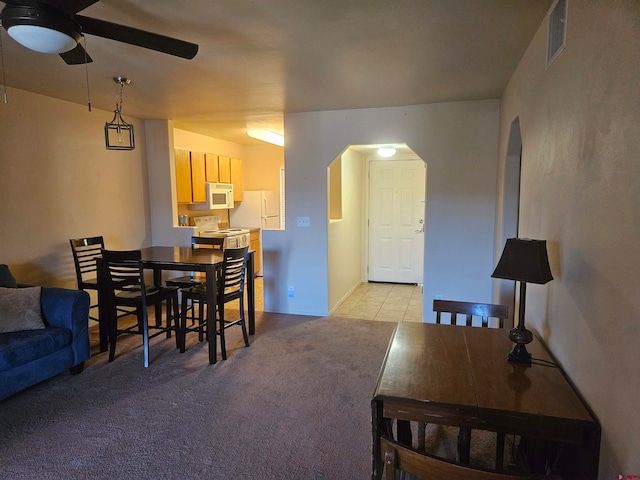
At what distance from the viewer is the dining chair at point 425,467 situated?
90cm

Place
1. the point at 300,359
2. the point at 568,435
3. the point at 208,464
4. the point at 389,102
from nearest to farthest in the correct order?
the point at 568,435 → the point at 208,464 → the point at 300,359 → the point at 389,102

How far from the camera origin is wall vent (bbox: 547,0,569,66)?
173cm

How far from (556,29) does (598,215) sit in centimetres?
114

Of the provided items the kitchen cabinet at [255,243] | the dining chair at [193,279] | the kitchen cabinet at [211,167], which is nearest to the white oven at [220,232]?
the kitchen cabinet at [255,243]

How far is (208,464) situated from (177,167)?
4.16 metres

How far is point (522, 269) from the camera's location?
1583 mm

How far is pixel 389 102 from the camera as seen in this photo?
400cm

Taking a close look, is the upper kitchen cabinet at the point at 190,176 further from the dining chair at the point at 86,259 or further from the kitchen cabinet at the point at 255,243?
the dining chair at the point at 86,259

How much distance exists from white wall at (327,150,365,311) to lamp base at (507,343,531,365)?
3.09m

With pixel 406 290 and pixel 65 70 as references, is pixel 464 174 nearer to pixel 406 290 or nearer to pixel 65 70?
pixel 406 290

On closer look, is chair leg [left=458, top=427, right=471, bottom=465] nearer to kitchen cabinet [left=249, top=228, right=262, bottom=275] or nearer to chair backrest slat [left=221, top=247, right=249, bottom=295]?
chair backrest slat [left=221, top=247, right=249, bottom=295]

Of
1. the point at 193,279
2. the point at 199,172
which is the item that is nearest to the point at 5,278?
the point at 193,279

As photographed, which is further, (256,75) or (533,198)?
(256,75)

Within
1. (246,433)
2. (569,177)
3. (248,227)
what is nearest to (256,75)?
(569,177)
